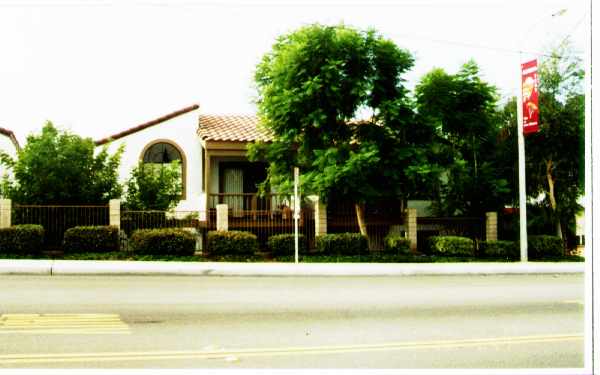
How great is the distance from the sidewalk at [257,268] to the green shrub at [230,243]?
124 centimetres

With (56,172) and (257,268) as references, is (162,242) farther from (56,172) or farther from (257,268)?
(56,172)

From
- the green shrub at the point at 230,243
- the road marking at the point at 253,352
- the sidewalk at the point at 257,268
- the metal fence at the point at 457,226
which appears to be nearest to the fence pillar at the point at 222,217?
the green shrub at the point at 230,243

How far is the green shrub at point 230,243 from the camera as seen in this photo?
16.4 metres

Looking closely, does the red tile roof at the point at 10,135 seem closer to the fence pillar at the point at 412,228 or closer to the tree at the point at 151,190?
the tree at the point at 151,190

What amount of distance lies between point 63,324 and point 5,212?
10080mm

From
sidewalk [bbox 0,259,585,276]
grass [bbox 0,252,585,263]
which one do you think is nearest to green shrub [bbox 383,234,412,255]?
grass [bbox 0,252,585,263]

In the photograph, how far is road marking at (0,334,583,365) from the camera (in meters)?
5.82

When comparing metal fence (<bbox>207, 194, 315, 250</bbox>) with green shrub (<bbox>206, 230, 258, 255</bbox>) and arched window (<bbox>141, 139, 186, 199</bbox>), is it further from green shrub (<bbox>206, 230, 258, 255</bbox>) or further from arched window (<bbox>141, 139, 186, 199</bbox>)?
arched window (<bbox>141, 139, 186, 199</bbox>)

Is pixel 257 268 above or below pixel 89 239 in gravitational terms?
below

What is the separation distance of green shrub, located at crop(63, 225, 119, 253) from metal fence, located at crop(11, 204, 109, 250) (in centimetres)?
73

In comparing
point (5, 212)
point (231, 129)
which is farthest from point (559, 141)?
point (5, 212)

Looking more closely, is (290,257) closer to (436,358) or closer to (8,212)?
(8,212)

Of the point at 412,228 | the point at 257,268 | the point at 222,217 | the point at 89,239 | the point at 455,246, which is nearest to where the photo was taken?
the point at 257,268

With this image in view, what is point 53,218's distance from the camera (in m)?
16.4
